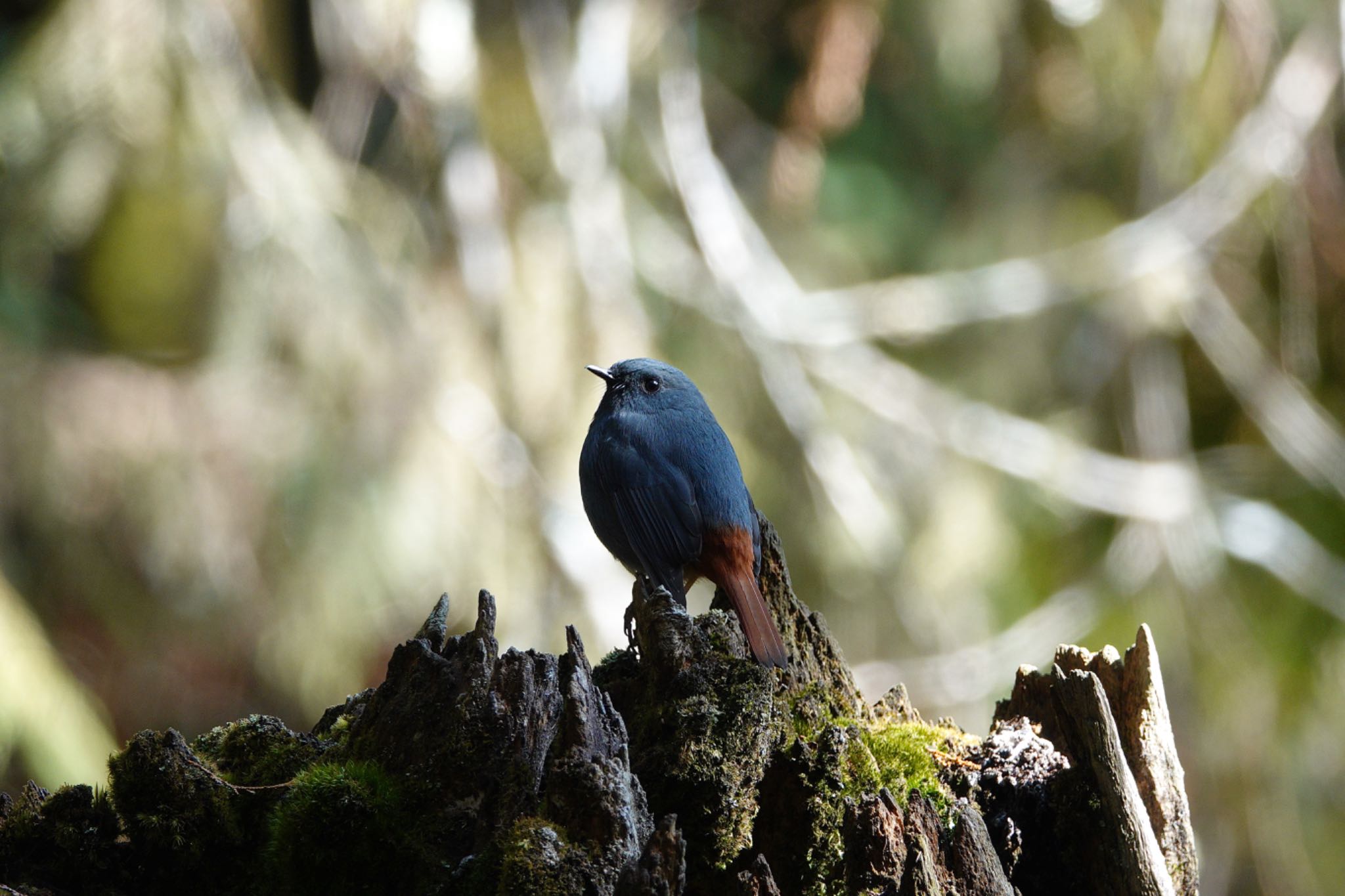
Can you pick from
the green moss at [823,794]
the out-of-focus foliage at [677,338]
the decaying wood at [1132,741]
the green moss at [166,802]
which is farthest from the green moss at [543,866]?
the out-of-focus foliage at [677,338]

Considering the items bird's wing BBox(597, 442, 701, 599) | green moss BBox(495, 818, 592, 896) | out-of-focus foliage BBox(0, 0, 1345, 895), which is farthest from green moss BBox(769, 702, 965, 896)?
out-of-focus foliage BBox(0, 0, 1345, 895)

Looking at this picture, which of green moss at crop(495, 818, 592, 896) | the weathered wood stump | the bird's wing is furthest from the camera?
the bird's wing

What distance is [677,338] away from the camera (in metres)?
6.67

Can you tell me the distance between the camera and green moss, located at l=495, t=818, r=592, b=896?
1722 mm

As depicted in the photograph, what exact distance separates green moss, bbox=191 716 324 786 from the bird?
1070 millimetres

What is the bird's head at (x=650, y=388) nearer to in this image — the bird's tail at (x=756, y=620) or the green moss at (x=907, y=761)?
the bird's tail at (x=756, y=620)

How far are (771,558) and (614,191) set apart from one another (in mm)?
3510

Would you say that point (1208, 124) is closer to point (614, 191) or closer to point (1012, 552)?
point (1012, 552)

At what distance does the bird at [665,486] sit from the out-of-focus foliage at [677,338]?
184cm

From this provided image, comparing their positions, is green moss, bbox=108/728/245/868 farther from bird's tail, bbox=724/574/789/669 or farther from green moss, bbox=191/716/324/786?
bird's tail, bbox=724/574/789/669

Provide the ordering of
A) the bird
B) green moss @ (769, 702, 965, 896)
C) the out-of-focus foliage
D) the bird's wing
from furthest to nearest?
the out-of-focus foliage, the bird's wing, the bird, green moss @ (769, 702, 965, 896)

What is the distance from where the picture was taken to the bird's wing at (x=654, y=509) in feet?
10.7

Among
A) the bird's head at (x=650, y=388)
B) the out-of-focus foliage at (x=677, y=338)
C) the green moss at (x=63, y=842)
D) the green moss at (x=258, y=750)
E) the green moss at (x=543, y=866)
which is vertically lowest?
the green moss at (x=543, y=866)

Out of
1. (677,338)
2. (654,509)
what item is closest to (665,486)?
(654,509)
